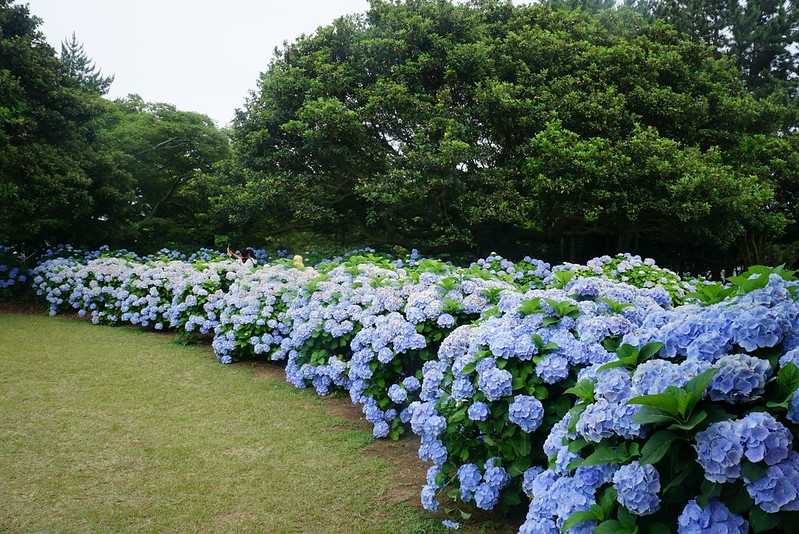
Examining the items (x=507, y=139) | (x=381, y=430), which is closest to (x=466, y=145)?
(x=507, y=139)

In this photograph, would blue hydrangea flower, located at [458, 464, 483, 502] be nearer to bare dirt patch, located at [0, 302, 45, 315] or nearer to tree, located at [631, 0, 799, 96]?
bare dirt patch, located at [0, 302, 45, 315]

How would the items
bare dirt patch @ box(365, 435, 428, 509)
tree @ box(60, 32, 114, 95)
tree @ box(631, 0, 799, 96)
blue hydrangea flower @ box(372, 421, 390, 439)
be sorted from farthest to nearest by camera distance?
tree @ box(60, 32, 114, 95) < tree @ box(631, 0, 799, 96) < blue hydrangea flower @ box(372, 421, 390, 439) < bare dirt patch @ box(365, 435, 428, 509)

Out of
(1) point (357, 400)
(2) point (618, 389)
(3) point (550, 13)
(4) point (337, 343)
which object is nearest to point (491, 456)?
(2) point (618, 389)

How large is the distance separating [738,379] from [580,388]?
22.7 inches

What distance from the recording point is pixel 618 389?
1.78m

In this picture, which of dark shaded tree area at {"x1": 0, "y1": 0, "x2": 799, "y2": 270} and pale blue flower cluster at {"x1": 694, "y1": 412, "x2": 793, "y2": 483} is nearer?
pale blue flower cluster at {"x1": 694, "y1": 412, "x2": 793, "y2": 483}

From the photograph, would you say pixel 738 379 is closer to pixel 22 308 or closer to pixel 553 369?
pixel 553 369

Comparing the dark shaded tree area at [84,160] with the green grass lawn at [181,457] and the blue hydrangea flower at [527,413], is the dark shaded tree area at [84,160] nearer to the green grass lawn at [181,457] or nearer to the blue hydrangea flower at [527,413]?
the green grass lawn at [181,457]

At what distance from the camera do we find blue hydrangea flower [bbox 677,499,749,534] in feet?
4.88

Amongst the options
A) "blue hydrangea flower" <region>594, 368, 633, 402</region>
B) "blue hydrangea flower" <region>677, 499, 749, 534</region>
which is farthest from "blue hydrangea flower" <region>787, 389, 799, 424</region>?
"blue hydrangea flower" <region>594, 368, 633, 402</region>

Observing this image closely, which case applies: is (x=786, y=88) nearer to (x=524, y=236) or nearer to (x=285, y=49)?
(x=524, y=236)

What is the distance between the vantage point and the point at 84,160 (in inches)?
438

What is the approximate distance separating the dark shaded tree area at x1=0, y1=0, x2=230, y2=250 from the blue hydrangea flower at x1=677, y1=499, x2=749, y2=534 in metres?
11.0

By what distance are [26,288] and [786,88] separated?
19.0m
